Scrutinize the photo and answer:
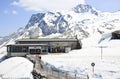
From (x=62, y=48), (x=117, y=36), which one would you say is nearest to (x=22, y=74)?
(x=62, y=48)

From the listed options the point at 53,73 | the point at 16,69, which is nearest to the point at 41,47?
the point at 16,69

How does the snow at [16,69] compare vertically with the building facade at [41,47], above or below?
below

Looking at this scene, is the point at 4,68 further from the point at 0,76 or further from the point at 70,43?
the point at 70,43

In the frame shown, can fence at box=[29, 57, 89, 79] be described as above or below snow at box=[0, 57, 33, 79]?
above

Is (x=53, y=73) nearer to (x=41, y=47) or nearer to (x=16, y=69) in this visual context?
(x=16, y=69)

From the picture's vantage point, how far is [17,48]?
86375mm

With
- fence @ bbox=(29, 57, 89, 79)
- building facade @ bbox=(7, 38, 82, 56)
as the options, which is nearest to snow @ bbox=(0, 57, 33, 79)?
fence @ bbox=(29, 57, 89, 79)

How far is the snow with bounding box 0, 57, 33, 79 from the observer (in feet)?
170

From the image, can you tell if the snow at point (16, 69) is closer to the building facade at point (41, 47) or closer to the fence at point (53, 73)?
the fence at point (53, 73)

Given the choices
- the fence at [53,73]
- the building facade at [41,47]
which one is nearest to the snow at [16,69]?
the fence at [53,73]

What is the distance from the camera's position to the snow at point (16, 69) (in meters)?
51.9

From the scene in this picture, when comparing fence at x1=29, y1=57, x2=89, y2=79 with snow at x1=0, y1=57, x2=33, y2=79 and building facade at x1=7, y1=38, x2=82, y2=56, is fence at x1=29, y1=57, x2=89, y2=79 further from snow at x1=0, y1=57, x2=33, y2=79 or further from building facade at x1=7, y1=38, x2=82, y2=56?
building facade at x1=7, y1=38, x2=82, y2=56

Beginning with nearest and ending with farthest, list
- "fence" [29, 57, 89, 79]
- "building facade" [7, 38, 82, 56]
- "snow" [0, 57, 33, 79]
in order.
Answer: "fence" [29, 57, 89, 79] → "snow" [0, 57, 33, 79] → "building facade" [7, 38, 82, 56]

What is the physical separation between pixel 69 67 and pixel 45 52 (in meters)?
35.6
